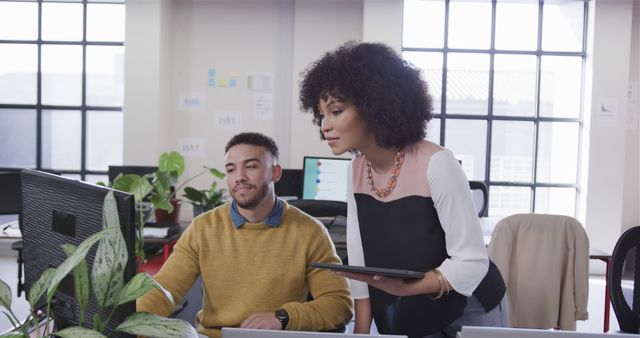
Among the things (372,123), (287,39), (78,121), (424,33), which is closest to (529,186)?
(424,33)

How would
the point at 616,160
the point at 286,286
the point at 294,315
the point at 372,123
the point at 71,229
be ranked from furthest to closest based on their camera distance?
the point at 616,160
the point at 286,286
the point at 294,315
the point at 372,123
the point at 71,229

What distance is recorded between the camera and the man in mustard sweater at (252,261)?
5.92 ft

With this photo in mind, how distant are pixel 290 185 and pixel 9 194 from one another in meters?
1.93

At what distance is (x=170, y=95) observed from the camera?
6.21 meters

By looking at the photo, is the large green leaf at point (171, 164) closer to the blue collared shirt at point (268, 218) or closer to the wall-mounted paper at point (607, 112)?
the blue collared shirt at point (268, 218)

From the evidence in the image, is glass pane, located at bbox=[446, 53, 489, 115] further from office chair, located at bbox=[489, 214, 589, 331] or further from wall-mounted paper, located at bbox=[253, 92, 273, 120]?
office chair, located at bbox=[489, 214, 589, 331]

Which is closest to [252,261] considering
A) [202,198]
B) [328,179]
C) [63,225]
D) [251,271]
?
[251,271]

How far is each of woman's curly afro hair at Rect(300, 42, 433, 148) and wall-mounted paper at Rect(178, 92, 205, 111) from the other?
15.8ft

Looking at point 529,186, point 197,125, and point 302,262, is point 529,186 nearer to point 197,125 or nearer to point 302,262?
point 197,125

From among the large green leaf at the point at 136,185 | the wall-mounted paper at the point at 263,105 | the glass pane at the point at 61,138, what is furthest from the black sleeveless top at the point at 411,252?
the glass pane at the point at 61,138

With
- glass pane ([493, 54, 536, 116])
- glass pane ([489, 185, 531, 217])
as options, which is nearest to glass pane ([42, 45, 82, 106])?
glass pane ([493, 54, 536, 116])

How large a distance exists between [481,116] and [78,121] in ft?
14.1

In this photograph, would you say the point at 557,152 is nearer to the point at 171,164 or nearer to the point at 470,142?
the point at 470,142

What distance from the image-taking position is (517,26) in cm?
629
